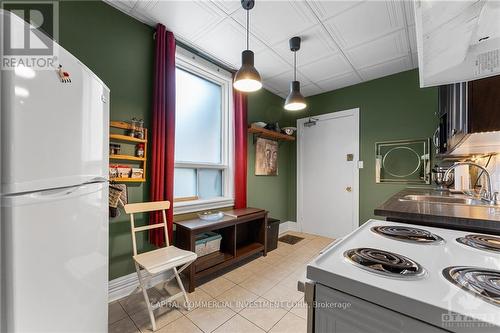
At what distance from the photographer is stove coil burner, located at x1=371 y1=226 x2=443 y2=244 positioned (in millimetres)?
879

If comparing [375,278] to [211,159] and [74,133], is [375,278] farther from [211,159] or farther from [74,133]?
[211,159]

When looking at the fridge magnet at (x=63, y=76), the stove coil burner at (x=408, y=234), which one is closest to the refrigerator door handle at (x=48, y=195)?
the fridge magnet at (x=63, y=76)

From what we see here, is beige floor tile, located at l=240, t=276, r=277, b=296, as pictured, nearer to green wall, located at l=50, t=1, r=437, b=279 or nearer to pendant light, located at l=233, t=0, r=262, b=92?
green wall, located at l=50, t=1, r=437, b=279

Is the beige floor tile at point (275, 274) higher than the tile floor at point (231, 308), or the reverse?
the tile floor at point (231, 308)

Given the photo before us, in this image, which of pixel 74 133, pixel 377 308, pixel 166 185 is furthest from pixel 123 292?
pixel 377 308

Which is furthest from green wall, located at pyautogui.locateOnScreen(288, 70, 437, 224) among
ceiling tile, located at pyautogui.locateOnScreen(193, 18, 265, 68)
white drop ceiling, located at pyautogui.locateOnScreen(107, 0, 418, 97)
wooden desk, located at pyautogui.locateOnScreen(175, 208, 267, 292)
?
ceiling tile, located at pyautogui.locateOnScreen(193, 18, 265, 68)

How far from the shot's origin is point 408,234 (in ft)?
3.11

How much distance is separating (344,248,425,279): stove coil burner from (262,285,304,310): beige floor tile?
1.34 metres

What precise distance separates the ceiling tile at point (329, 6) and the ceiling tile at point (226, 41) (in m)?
0.68

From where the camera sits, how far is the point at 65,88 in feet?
2.63

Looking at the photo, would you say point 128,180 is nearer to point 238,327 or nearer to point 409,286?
point 238,327

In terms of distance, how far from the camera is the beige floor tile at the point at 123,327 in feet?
4.76

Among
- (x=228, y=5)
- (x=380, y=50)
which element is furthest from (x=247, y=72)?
(x=380, y=50)

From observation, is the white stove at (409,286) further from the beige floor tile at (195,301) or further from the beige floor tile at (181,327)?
the beige floor tile at (195,301)
